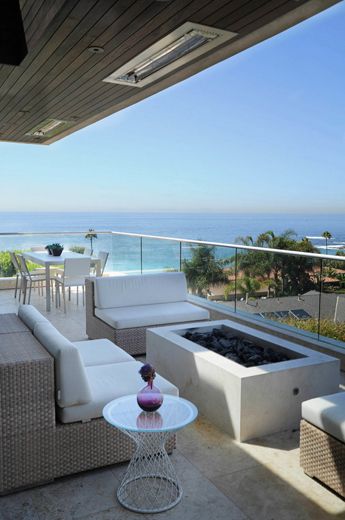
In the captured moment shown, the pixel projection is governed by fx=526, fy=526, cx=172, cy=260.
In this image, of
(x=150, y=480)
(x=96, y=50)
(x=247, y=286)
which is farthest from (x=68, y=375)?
(x=247, y=286)

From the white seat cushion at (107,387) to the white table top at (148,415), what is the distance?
0.13m

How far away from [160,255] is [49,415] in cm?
484

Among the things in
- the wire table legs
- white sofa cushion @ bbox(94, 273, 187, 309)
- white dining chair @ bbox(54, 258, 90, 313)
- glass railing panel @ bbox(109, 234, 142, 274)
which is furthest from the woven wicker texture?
glass railing panel @ bbox(109, 234, 142, 274)

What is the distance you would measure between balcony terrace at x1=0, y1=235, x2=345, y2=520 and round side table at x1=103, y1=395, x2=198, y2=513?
0.07m

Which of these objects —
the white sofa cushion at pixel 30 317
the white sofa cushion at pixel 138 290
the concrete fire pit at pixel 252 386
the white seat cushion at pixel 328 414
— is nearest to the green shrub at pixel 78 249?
the white sofa cushion at pixel 138 290

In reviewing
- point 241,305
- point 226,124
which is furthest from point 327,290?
point 226,124

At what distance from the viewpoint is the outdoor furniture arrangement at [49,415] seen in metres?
2.70

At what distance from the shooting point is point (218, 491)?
9.06ft

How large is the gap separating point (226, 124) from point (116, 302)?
43.3m

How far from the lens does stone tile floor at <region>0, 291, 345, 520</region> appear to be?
2.56m

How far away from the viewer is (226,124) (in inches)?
1839

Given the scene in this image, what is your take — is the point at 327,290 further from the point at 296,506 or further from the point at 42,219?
the point at 42,219

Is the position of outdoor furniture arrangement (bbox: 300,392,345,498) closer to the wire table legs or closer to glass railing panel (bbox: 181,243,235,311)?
the wire table legs

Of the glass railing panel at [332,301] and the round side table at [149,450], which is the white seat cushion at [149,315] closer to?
the glass railing panel at [332,301]
